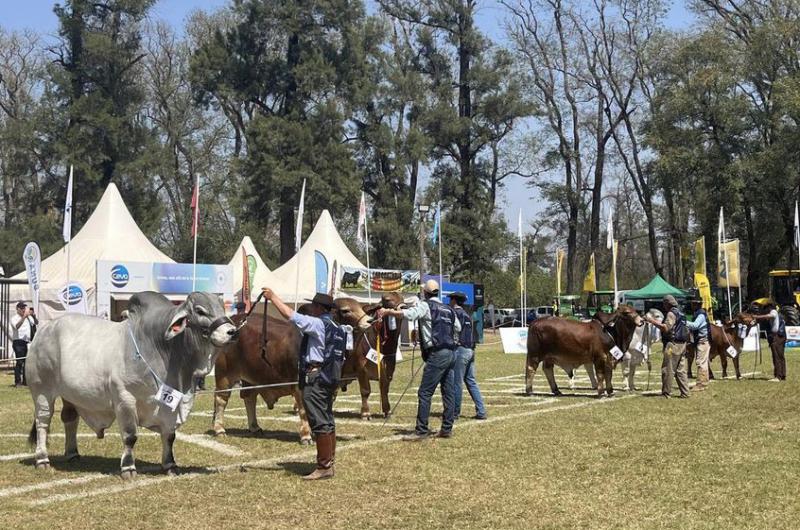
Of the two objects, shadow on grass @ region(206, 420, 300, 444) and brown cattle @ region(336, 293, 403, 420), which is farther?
brown cattle @ region(336, 293, 403, 420)

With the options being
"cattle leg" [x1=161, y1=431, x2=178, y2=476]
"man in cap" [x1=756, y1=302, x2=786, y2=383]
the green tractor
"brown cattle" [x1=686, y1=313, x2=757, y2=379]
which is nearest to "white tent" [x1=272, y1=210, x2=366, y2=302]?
"brown cattle" [x1=686, y1=313, x2=757, y2=379]

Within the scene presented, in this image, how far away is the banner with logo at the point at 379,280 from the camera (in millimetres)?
33188

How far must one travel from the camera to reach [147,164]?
153 ft

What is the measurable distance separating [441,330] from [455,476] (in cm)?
277

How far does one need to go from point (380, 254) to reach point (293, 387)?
39.1 metres

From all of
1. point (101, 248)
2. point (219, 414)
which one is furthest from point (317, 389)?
point (101, 248)

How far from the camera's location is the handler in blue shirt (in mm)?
9266

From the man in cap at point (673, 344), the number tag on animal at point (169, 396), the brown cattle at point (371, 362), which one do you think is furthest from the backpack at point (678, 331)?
the number tag on animal at point (169, 396)

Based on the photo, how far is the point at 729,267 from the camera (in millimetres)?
36312

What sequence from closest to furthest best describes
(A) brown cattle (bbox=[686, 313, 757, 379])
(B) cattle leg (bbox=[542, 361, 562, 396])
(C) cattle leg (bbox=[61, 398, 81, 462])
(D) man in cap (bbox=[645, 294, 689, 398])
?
(C) cattle leg (bbox=[61, 398, 81, 462]) → (D) man in cap (bbox=[645, 294, 689, 398]) → (B) cattle leg (bbox=[542, 361, 562, 396]) → (A) brown cattle (bbox=[686, 313, 757, 379])

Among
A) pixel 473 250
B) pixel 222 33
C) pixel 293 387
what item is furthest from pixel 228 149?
pixel 293 387

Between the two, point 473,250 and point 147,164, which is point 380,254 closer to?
point 473,250

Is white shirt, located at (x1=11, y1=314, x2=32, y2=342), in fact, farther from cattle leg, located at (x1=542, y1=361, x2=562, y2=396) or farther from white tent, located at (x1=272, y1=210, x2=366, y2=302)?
cattle leg, located at (x1=542, y1=361, x2=562, y2=396)

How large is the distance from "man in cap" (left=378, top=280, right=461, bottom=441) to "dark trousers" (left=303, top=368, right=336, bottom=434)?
242cm
